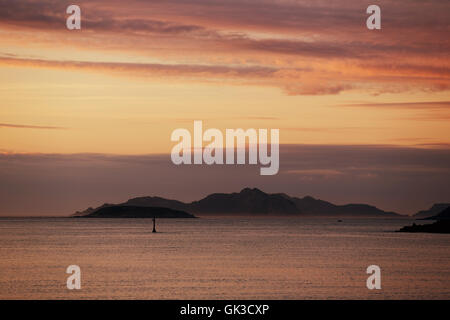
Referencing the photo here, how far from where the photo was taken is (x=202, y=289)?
4328cm

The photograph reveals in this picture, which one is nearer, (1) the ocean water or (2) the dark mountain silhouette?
(1) the ocean water

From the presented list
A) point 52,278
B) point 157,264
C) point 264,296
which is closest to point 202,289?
point 264,296

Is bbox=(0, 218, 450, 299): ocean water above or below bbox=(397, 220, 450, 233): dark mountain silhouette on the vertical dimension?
below

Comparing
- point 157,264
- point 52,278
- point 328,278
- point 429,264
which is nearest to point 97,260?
point 157,264

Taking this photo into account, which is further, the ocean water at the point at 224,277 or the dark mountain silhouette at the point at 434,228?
the dark mountain silhouette at the point at 434,228

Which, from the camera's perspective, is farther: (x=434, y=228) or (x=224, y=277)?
(x=434, y=228)

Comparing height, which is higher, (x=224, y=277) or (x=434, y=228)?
(x=434, y=228)

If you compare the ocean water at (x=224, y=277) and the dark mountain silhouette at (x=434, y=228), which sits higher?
the dark mountain silhouette at (x=434, y=228)
